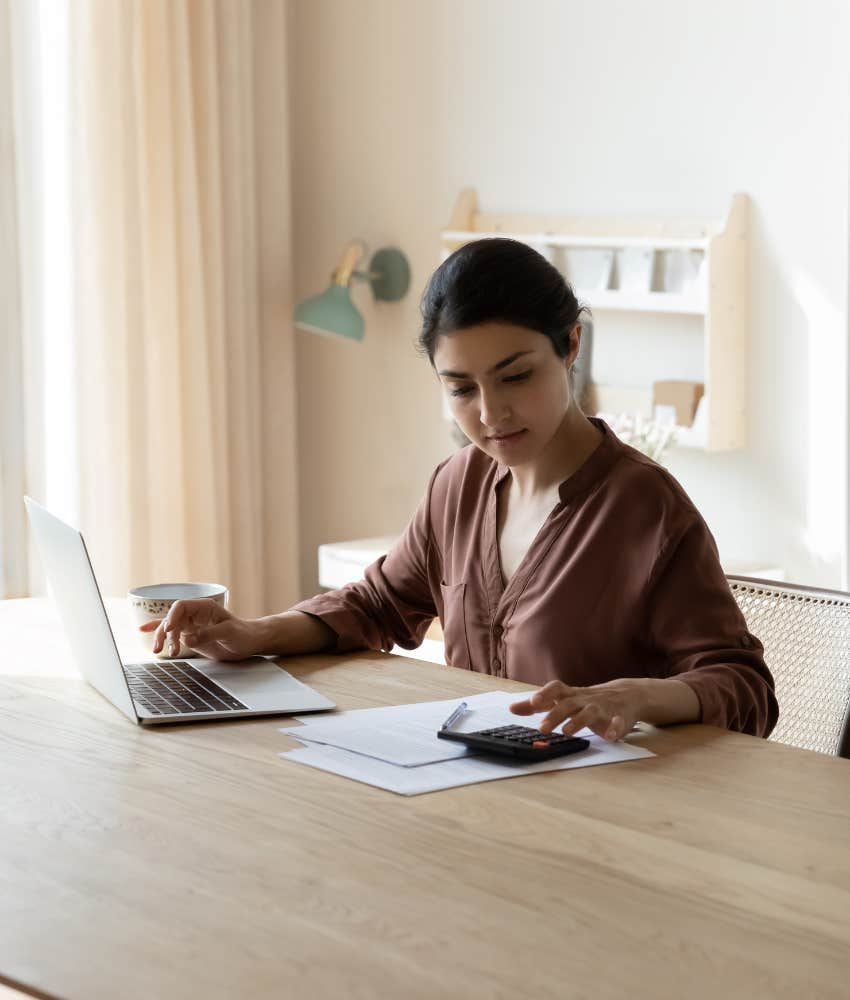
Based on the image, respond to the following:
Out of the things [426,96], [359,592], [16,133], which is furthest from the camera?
[426,96]

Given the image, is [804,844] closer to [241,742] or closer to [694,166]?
[241,742]

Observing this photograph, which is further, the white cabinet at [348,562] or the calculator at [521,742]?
the white cabinet at [348,562]

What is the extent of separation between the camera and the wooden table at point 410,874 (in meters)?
0.92

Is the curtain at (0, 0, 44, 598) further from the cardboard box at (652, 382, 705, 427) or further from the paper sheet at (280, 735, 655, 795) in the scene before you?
the paper sheet at (280, 735, 655, 795)

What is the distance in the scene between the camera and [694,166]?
3283 mm

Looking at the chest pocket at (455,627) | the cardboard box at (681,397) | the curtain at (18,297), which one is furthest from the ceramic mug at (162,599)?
the curtain at (18,297)

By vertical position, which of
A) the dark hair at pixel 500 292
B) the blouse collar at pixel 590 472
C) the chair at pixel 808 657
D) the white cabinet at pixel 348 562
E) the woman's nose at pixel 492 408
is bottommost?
the white cabinet at pixel 348 562

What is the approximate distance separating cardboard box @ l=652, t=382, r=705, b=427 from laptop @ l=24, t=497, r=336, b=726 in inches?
67.5

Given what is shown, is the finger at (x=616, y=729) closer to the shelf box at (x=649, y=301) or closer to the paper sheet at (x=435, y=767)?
the paper sheet at (x=435, y=767)

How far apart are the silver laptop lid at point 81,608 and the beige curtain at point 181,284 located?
211 cm

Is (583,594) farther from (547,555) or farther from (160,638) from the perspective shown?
(160,638)

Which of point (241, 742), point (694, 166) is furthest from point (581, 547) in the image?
point (694, 166)

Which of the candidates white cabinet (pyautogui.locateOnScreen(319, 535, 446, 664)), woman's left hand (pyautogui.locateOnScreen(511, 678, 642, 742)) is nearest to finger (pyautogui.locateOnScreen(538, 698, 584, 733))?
woman's left hand (pyautogui.locateOnScreen(511, 678, 642, 742))

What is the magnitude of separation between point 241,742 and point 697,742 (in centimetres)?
46
